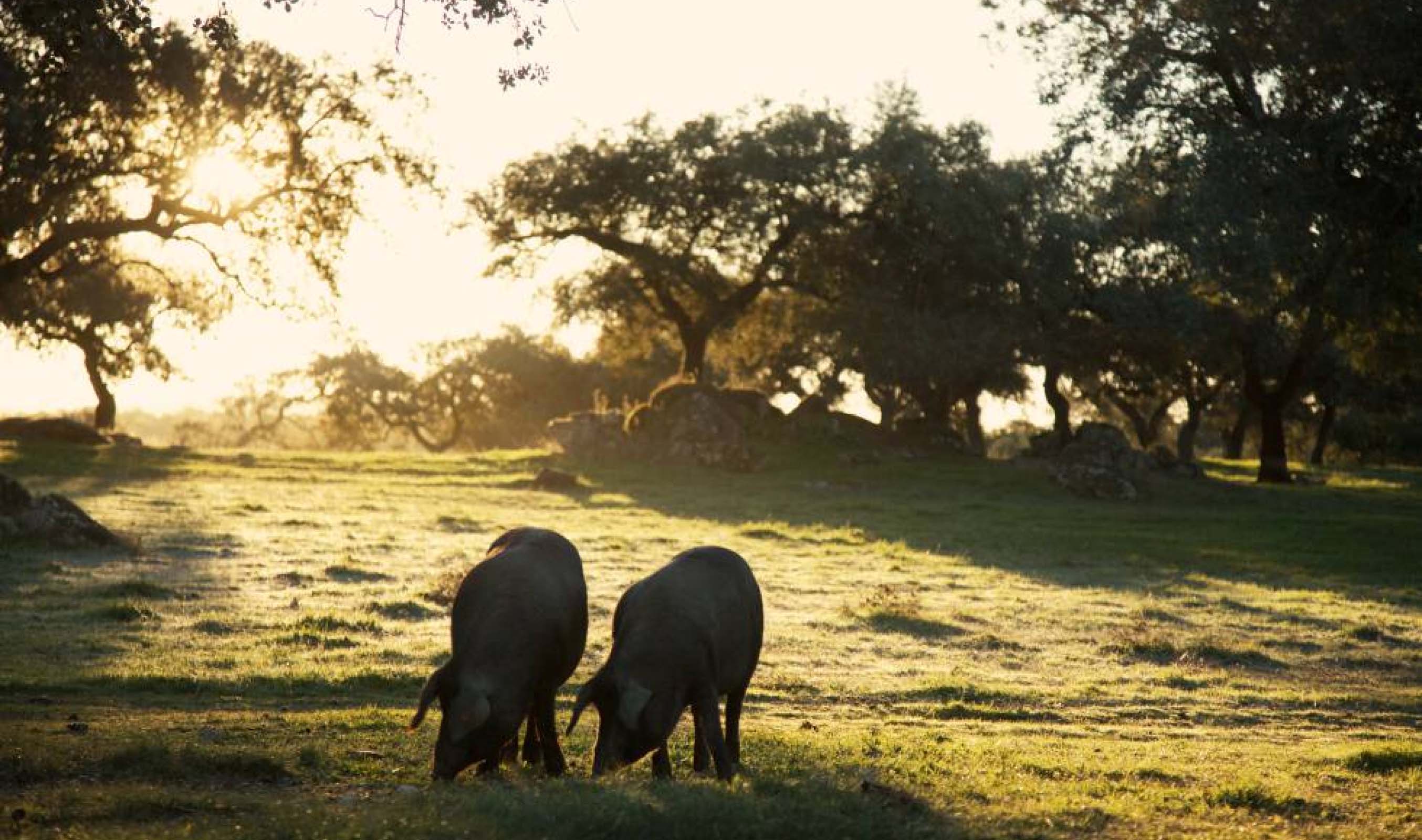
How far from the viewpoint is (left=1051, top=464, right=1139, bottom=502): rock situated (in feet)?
164

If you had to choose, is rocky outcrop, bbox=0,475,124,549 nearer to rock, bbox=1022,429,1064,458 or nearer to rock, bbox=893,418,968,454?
rock, bbox=893,418,968,454

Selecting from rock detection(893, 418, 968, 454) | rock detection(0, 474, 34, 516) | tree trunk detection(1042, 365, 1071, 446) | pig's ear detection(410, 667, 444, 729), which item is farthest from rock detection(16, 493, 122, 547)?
tree trunk detection(1042, 365, 1071, 446)

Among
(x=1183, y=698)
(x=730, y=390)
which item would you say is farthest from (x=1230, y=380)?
(x=1183, y=698)

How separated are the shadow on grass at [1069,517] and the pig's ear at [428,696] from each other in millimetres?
21724

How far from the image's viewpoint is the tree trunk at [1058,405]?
2554 inches

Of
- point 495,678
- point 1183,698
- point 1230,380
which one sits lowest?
point 1183,698

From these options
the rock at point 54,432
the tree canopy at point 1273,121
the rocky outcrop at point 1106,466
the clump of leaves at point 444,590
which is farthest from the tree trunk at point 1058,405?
the clump of leaves at point 444,590

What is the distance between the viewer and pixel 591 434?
194ft

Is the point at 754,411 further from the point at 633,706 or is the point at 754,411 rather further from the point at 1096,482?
the point at 633,706

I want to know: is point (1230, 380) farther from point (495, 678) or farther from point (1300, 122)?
point (495, 678)

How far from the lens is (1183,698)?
18797 millimetres

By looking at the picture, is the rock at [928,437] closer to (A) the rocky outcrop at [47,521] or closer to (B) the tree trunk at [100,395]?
(B) the tree trunk at [100,395]

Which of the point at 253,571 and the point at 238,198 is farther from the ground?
the point at 238,198

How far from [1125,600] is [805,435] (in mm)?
32653
